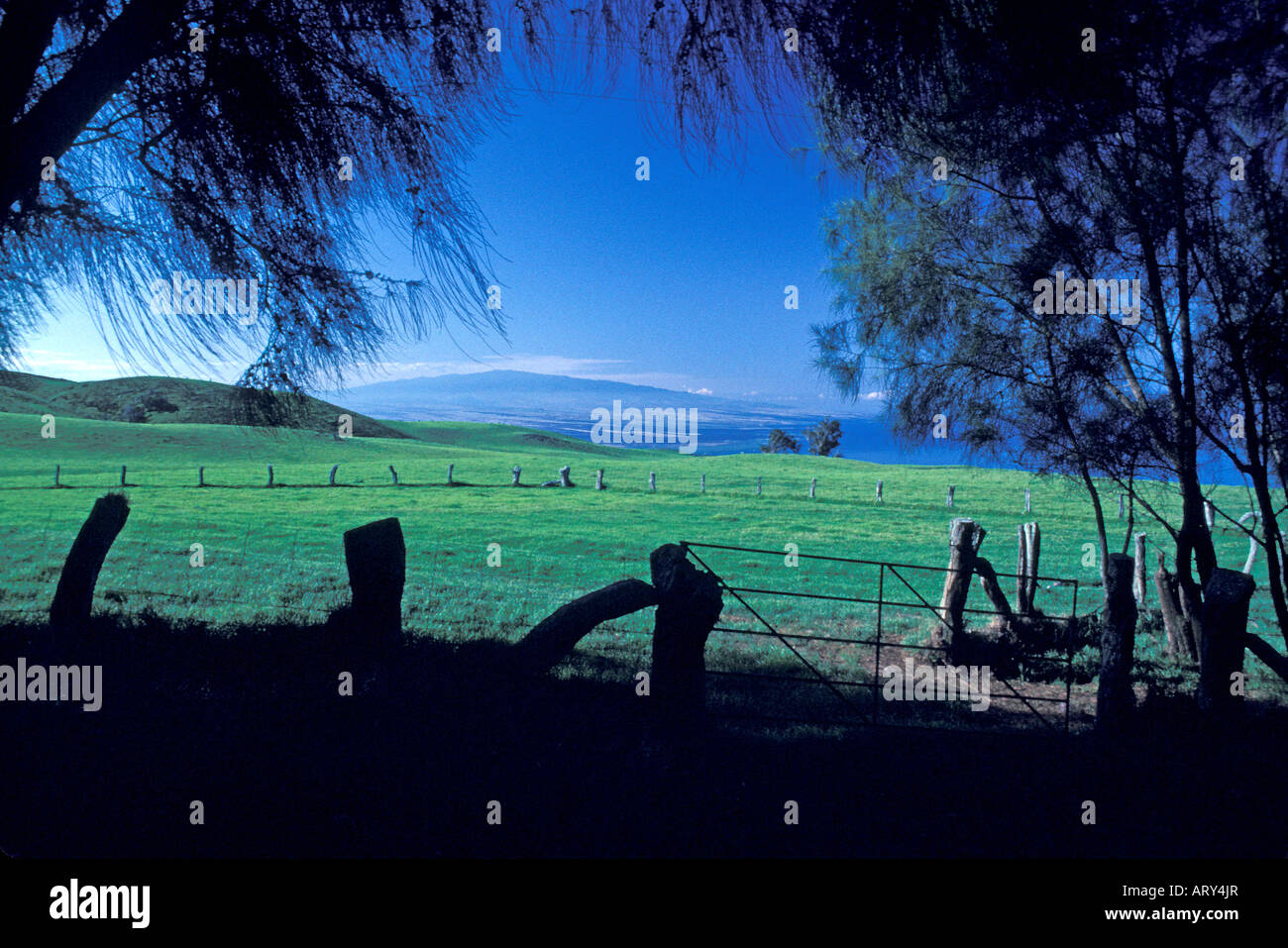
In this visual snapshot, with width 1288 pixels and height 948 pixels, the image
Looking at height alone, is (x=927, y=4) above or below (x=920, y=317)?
above

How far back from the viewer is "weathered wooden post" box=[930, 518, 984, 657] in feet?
23.2

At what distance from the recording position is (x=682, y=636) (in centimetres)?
309

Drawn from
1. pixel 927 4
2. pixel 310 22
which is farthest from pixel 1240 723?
pixel 310 22

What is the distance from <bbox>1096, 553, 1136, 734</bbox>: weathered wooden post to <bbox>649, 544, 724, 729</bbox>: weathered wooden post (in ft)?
7.50

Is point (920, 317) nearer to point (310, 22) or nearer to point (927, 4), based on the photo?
point (927, 4)

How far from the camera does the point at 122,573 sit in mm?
6703

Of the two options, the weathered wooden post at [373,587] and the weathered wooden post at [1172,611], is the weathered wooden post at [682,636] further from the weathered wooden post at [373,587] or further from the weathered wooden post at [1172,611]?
the weathered wooden post at [1172,611]

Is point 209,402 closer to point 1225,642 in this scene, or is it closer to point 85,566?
point 85,566

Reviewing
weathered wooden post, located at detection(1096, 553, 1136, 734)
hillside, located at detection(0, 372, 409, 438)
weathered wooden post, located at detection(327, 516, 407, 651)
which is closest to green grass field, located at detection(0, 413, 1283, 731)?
hillside, located at detection(0, 372, 409, 438)

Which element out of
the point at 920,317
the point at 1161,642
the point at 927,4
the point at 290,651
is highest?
the point at 927,4

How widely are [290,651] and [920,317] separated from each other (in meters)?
6.19

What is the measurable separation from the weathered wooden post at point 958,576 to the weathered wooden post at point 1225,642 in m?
3.09

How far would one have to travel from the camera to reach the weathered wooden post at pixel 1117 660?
3547mm

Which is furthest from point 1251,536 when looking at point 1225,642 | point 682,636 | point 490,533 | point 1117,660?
point 490,533
